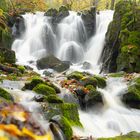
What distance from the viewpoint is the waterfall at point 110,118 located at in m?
8.75

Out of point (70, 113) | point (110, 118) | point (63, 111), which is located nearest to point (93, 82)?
point (110, 118)

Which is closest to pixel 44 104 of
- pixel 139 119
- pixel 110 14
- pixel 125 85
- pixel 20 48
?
pixel 139 119

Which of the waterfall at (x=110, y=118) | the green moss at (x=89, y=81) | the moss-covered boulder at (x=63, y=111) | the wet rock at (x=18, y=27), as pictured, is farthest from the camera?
the wet rock at (x=18, y=27)

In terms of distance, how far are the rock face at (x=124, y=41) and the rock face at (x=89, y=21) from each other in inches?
218

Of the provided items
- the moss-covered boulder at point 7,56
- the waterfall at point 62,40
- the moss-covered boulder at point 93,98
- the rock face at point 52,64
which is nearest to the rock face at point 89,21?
the waterfall at point 62,40

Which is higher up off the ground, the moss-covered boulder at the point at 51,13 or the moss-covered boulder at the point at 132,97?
the moss-covered boulder at the point at 51,13

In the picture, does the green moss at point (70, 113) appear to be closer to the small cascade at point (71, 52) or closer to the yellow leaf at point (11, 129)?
the yellow leaf at point (11, 129)

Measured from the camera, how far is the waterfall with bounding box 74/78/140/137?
875cm

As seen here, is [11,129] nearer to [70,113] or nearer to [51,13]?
[70,113]

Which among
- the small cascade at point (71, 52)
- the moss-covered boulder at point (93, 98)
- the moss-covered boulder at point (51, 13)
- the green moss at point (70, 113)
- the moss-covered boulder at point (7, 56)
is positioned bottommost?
the green moss at point (70, 113)

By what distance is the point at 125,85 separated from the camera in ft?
44.1

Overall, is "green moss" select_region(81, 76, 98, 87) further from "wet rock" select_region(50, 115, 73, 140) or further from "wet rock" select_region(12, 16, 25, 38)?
"wet rock" select_region(12, 16, 25, 38)

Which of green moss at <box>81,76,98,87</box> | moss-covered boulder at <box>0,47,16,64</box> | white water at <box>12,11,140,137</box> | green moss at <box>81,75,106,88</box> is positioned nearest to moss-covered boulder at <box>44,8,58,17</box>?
white water at <box>12,11,140,137</box>

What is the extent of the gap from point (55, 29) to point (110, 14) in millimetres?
4963
